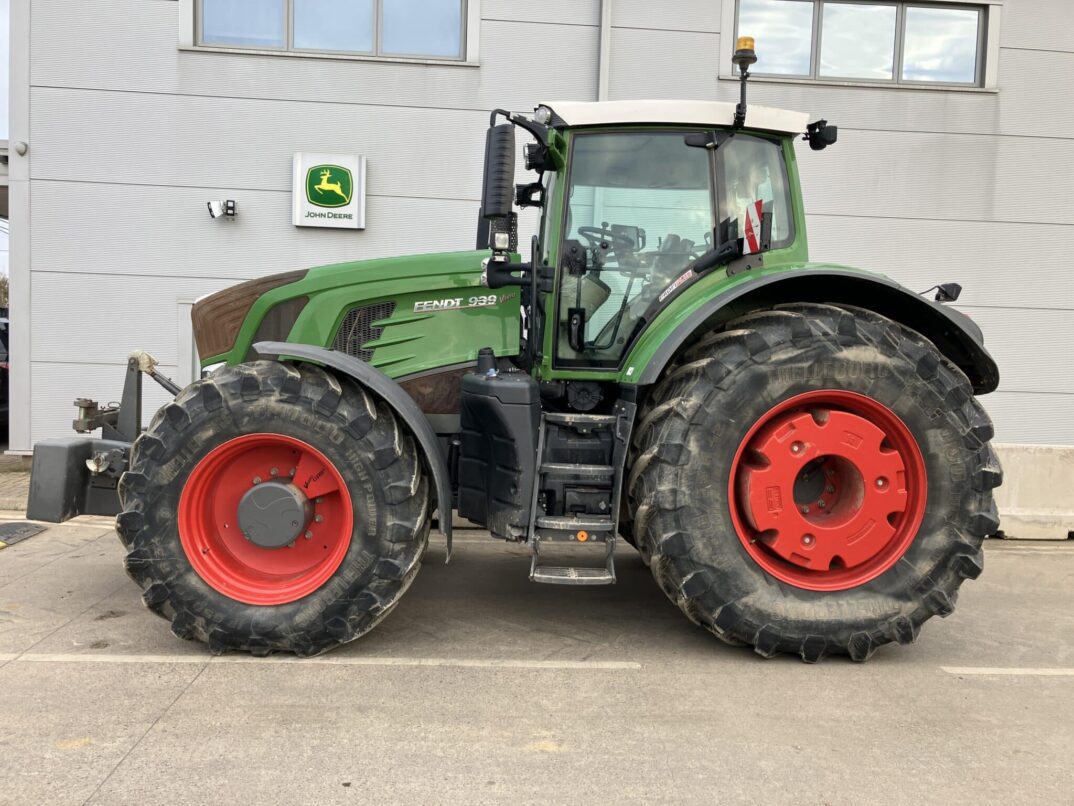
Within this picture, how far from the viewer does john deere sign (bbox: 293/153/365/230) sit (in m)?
7.75

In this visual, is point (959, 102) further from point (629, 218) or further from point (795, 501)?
point (795, 501)

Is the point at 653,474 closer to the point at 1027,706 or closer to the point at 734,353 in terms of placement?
the point at 734,353

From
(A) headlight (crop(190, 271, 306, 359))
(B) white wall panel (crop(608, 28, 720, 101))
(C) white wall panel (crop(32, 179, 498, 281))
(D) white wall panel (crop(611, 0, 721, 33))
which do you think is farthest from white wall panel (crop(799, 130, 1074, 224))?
(A) headlight (crop(190, 271, 306, 359))

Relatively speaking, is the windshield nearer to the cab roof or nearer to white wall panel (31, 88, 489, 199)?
the cab roof

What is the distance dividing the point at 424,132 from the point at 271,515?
5.48 m

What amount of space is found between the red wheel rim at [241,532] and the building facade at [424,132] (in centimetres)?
475

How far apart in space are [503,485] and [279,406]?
1.07m

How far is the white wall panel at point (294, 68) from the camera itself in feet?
25.0

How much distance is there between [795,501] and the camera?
363 centimetres

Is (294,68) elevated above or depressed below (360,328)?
above

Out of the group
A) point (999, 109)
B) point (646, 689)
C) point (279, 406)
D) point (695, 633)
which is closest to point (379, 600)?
point (279, 406)

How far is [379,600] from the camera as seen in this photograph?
3.44 m

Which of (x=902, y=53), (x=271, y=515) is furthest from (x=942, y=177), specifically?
(x=271, y=515)

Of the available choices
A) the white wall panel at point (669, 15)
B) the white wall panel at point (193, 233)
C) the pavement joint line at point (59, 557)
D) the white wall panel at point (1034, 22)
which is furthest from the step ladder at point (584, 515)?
the white wall panel at point (1034, 22)
